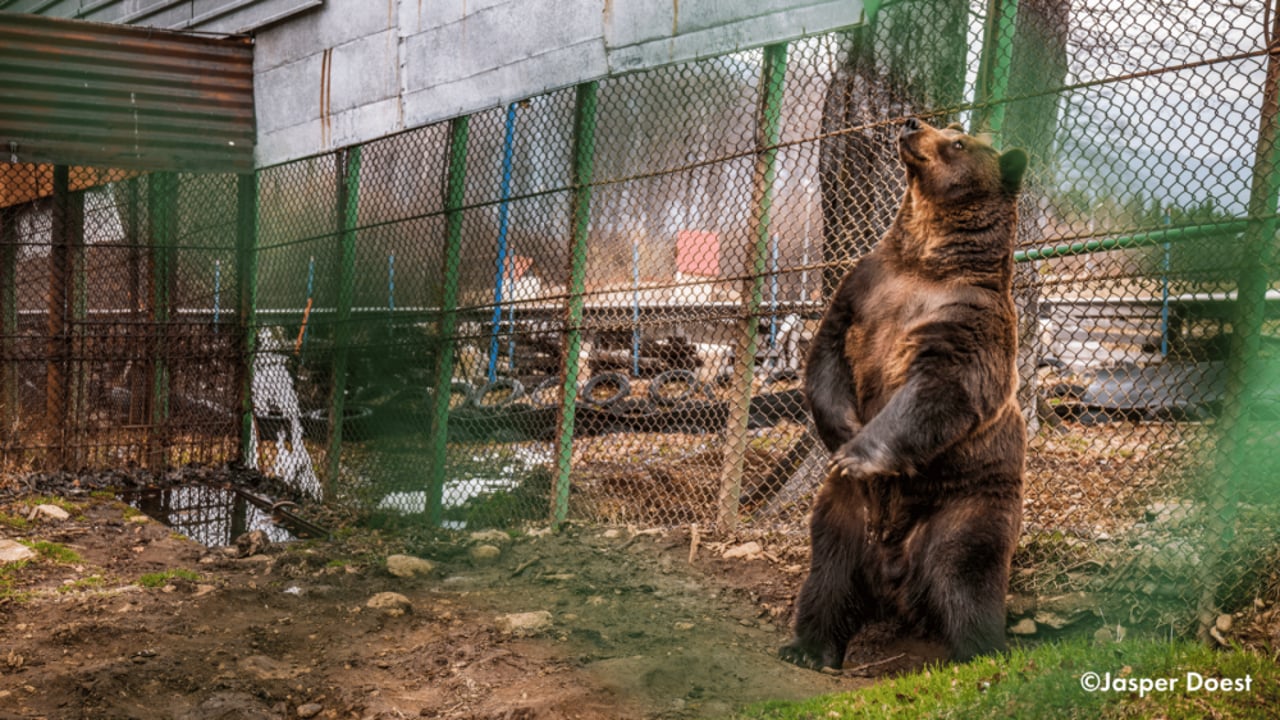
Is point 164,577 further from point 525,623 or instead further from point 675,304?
point 675,304

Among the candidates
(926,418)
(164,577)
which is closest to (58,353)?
(164,577)

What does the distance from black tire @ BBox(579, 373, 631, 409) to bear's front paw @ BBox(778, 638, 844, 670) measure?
318 centimetres

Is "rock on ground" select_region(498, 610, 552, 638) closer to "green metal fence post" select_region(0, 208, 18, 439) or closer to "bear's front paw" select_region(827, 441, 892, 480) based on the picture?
"bear's front paw" select_region(827, 441, 892, 480)

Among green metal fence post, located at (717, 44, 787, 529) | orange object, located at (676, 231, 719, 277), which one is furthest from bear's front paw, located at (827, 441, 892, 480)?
orange object, located at (676, 231, 719, 277)

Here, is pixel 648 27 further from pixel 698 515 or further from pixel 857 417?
pixel 857 417

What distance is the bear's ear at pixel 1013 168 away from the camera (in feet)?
15.0

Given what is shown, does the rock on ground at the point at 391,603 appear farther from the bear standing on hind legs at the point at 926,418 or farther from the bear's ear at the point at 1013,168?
the bear's ear at the point at 1013,168

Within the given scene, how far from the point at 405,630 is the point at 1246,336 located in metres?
3.98

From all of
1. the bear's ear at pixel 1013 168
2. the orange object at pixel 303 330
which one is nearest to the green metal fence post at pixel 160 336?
the orange object at pixel 303 330

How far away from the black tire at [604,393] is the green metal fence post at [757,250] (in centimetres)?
166

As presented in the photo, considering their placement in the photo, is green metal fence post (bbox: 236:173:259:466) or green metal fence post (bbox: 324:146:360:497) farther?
green metal fence post (bbox: 236:173:259:466)

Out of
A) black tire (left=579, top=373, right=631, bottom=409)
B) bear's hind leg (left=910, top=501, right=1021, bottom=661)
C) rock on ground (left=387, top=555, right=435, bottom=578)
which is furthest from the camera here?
black tire (left=579, top=373, right=631, bottom=409)

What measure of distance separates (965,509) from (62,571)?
211 inches

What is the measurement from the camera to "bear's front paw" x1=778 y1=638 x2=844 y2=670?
4.64 m
